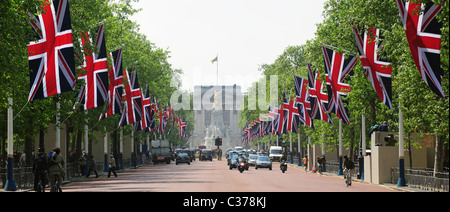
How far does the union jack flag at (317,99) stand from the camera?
156ft

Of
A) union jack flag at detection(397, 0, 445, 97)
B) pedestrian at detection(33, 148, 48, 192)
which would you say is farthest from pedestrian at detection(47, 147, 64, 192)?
union jack flag at detection(397, 0, 445, 97)

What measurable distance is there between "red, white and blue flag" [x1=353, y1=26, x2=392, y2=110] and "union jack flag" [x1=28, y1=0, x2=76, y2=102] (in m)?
13.5

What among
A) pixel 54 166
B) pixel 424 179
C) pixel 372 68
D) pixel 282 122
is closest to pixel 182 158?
pixel 282 122

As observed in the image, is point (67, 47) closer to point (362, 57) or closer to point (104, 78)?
point (104, 78)

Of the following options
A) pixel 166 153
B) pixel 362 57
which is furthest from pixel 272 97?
pixel 362 57

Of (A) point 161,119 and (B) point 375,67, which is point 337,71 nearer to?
(B) point 375,67

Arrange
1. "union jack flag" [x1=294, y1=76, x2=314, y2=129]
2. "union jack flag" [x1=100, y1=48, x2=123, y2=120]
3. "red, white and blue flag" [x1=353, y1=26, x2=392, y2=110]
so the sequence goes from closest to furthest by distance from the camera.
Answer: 1. "red, white and blue flag" [x1=353, y1=26, x2=392, y2=110]
2. "union jack flag" [x1=100, y1=48, x2=123, y2=120]
3. "union jack flag" [x1=294, y1=76, x2=314, y2=129]

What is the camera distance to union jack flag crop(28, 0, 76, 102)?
95.3ft

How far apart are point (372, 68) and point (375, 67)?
0.15 m

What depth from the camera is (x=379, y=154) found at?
4262 centimetres

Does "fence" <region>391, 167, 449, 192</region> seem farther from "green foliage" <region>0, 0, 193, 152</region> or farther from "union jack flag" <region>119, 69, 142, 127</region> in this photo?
"union jack flag" <region>119, 69, 142, 127</region>

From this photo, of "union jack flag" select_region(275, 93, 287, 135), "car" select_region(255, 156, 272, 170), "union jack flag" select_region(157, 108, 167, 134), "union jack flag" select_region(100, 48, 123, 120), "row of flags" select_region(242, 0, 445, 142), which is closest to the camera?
"row of flags" select_region(242, 0, 445, 142)
